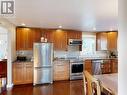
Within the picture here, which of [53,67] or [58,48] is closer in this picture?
[53,67]

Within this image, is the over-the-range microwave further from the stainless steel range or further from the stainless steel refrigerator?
the stainless steel refrigerator

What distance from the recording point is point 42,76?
266 inches

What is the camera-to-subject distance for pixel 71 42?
25.8 ft

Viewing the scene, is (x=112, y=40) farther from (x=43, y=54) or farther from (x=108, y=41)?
(x=43, y=54)

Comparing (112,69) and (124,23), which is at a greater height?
(124,23)

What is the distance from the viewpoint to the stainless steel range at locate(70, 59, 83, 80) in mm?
7539

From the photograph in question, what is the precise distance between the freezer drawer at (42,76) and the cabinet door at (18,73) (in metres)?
0.52

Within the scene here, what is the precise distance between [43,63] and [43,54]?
37 centimetres

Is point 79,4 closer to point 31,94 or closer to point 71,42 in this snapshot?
point 31,94

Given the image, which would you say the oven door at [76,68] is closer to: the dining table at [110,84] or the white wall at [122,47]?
the dining table at [110,84]

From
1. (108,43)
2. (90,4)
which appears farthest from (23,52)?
(90,4)

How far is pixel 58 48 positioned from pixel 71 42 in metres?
0.70

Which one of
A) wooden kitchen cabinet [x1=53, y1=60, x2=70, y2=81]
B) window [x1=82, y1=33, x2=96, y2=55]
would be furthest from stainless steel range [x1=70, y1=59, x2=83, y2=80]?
window [x1=82, y1=33, x2=96, y2=55]

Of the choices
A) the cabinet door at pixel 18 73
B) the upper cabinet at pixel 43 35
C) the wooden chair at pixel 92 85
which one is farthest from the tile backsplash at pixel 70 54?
the wooden chair at pixel 92 85
